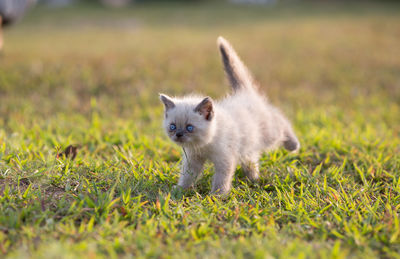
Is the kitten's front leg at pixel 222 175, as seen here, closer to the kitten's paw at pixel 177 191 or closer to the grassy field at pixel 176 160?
the grassy field at pixel 176 160

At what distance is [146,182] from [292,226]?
119cm

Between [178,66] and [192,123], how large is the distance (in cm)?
488

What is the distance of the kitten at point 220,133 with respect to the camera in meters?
3.06

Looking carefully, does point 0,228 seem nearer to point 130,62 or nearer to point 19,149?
point 19,149

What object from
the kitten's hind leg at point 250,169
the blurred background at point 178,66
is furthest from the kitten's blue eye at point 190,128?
the blurred background at point 178,66

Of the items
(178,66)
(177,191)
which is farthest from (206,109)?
(178,66)

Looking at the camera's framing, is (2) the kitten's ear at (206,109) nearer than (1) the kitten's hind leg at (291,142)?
Yes

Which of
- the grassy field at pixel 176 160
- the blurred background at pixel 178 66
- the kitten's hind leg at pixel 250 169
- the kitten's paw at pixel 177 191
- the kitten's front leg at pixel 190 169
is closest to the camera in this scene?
the grassy field at pixel 176 160

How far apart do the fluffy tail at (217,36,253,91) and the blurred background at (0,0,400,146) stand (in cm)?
119

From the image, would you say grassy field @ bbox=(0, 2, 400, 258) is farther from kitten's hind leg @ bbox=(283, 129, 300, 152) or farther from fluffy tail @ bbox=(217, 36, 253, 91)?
fluffy tail @ bbox=(217, 36, 253, 91)

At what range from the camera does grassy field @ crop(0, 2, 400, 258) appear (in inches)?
92.2

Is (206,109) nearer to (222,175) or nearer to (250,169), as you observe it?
(222,175)

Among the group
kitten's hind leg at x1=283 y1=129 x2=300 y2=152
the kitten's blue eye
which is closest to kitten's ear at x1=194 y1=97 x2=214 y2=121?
the kitten's blue eye

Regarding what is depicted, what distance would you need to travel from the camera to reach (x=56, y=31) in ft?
42.8
